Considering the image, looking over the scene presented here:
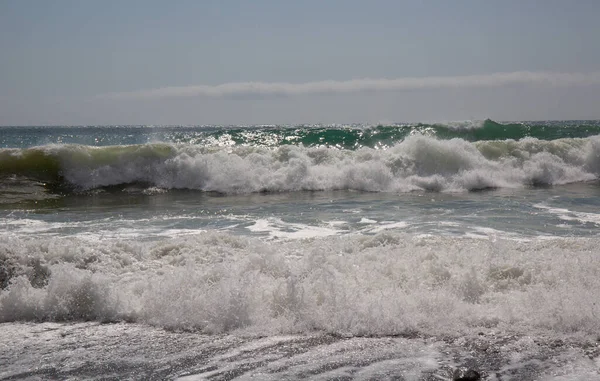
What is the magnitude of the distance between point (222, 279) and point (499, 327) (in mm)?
2493

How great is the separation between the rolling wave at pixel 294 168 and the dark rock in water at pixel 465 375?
11.1 metres

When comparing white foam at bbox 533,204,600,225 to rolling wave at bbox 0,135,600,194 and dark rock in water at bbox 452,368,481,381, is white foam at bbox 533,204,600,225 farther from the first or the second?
dark rock in water at bbox 452,368,481,381

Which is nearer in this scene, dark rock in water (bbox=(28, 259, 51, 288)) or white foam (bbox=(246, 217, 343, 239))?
dark rock in water (bbox=(28, 259, 51, 288))

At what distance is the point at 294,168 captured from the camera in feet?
53.2

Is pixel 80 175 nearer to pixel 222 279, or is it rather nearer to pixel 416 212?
pixel 416 212

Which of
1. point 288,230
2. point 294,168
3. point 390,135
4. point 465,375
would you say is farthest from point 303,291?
point 390,135

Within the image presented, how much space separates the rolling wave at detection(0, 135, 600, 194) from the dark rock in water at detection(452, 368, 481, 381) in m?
11.1

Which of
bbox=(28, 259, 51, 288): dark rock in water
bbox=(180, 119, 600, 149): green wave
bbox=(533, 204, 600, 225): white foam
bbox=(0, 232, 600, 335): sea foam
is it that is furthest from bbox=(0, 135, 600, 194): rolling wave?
bbox=(28, 259, 51, 288): dark rock in water

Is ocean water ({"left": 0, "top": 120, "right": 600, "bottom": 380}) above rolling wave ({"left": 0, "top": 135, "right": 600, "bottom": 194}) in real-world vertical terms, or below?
below

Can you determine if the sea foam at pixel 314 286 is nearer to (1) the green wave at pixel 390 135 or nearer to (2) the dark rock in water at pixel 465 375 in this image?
(2) the dark rock in water at pixel 465 375

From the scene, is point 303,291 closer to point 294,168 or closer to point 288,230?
point 288,230

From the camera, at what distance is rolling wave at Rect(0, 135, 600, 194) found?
1545 centimetres

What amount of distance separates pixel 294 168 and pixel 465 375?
41.5 ft

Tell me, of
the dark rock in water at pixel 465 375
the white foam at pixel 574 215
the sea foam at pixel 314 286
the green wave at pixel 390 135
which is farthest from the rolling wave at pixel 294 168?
the dark rock in water at pixel 465 375
